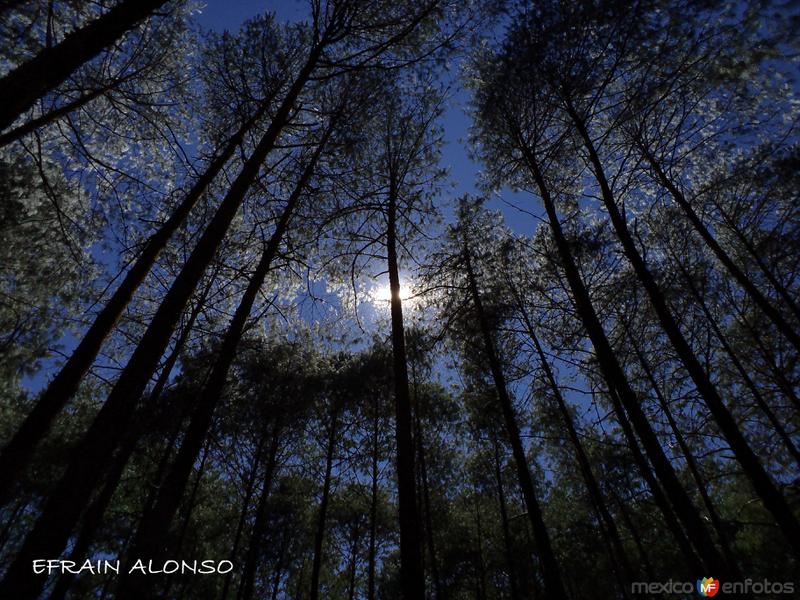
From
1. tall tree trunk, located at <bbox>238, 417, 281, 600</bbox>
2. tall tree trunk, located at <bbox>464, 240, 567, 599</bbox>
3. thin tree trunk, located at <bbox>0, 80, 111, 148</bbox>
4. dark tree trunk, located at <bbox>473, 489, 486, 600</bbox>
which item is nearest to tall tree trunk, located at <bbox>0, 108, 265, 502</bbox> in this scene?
thin tree trunk, located at <bbox>0, 80, 111, 148</bbox>

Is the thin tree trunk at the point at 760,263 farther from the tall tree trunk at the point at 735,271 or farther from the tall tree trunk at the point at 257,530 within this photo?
the tall tree trunk at the point at 257,530

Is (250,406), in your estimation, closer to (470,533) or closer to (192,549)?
(192,549)

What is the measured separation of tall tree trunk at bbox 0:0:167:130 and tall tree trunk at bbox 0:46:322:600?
5.73ft

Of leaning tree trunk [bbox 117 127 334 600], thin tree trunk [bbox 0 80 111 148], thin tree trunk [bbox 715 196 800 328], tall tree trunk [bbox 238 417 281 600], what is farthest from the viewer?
tall tree trunk [bbox 238 417 281 600]

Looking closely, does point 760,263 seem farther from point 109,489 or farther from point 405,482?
point 109,489

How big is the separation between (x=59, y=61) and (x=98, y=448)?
3218 millimetres

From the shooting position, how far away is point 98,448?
3168mm

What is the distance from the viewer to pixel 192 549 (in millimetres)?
15211

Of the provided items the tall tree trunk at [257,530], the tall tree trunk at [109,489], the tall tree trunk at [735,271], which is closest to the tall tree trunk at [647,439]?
the tall tree trunk at [735,271]

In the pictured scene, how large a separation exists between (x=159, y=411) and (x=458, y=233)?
34.5 feet

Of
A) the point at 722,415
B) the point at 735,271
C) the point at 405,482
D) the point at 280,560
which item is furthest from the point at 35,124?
the point at 280,560

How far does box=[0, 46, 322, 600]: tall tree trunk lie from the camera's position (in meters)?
2.80

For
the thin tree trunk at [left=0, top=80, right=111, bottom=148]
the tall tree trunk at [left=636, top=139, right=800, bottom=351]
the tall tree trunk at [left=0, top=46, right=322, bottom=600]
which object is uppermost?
the tall tree trunk at [left=636, top=139, right=800, bottom=351]

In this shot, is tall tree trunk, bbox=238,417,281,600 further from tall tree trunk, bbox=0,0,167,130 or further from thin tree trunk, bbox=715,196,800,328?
thin tree trunk, bbox=715,196,800,328
